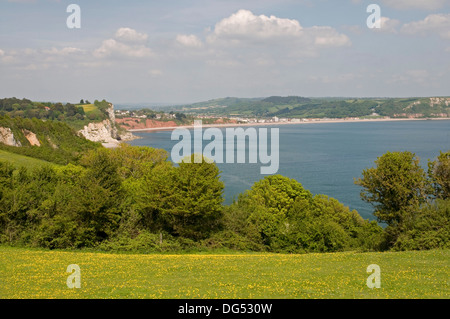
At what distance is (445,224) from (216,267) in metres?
13.6

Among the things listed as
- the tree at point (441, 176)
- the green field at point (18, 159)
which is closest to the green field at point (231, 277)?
the tree at point (441, 176)

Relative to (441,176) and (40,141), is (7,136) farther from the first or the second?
(441,176)

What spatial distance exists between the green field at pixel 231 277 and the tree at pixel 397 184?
7.20 meters

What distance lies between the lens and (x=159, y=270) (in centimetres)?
1689

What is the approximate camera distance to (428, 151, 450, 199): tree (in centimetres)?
2567

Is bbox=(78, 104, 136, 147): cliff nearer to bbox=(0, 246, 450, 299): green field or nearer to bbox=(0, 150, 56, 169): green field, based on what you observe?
bbox=(0, 150, 56, 169): green field

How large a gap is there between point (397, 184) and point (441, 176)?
137 inches

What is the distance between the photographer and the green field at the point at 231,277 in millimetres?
12422

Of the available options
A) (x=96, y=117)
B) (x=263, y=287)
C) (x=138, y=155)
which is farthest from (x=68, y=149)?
(x=96, y=117)

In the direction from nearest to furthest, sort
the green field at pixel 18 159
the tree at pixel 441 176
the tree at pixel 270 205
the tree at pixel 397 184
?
the tree at pixel 397 184 < the tree at pixel 441 176 < the tree at pixel 270 205 < the green field at pixel 18 159

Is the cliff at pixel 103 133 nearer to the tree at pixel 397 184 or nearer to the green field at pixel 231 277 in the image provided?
the tree at pixel 397 184

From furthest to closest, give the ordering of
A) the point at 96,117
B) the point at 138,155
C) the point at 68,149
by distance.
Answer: the point at 96,117
the point at 68,149
the point at 138,155

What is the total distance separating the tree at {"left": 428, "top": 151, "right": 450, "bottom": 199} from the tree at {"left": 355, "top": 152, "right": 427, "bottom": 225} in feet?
2.85
